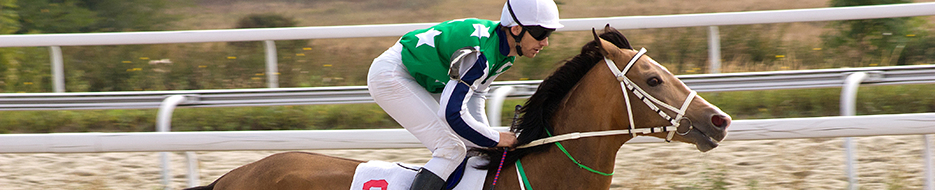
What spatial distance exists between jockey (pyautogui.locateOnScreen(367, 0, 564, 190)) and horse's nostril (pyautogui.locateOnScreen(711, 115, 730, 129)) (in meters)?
0.58

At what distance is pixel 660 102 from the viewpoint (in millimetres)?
2305

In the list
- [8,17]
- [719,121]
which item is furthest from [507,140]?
[8,17]

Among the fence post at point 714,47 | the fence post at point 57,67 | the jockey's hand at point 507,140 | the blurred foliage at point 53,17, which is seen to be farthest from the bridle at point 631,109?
the blurred foliage at point 53,17

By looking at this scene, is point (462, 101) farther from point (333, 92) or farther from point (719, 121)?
point (333, 92)

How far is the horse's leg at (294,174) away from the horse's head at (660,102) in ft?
3.33

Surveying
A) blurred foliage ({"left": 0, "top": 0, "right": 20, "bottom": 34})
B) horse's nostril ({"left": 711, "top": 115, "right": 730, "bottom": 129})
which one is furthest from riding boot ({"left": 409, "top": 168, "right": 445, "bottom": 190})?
blurred foliage ({"left": 0, "top": 0, "right": 20, "bottom": 34})

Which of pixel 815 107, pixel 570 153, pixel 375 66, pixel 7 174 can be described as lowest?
pixel 7 174

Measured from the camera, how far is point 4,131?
5660mm

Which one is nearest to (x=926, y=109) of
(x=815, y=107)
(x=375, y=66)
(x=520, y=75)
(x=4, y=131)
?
(x=815, y=107)

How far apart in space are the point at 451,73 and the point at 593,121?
494 millimetres

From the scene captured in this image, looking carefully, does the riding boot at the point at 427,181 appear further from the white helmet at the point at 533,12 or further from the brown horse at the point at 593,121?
the white helmet at the point at 533,12

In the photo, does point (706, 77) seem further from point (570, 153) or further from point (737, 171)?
point (570, 153)

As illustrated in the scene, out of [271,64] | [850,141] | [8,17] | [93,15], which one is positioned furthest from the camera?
[93,15]

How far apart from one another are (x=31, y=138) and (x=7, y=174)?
5.13 feet
